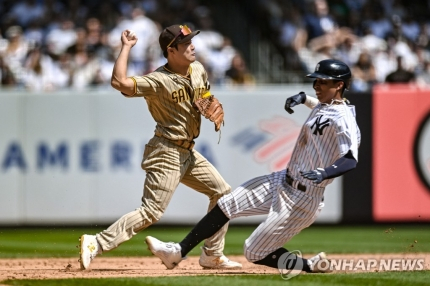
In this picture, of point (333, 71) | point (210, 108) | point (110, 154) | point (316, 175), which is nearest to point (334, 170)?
point (316, 175)

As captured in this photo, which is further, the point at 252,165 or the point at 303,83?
the point at 303,83

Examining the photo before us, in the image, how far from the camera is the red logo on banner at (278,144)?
11984 millimetres

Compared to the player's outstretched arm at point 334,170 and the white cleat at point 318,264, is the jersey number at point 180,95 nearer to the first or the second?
the player's outstretched arm at point 334,170

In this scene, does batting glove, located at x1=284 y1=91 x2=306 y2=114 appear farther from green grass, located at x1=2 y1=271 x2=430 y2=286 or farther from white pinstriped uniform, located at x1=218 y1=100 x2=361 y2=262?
green grass, located at x1=2 y1=271 x2=430 y2=286

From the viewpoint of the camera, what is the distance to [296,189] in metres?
6.21

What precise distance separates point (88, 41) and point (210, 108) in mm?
7053

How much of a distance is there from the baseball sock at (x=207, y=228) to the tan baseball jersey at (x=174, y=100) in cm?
74

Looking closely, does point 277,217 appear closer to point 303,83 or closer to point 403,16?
point 303,83

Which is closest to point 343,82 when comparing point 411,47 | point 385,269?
point 385,269

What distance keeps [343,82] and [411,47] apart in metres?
9.07

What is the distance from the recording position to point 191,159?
6.93 metres

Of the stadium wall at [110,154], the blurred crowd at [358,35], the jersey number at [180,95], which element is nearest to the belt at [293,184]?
the jersey number at [180,95]
